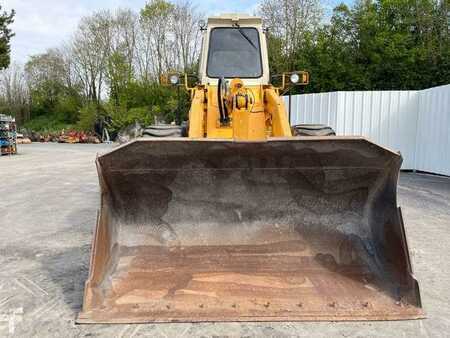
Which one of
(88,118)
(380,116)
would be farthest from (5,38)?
(380,116)

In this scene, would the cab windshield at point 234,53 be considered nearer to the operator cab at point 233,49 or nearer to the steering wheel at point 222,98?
the operator cab at point 233,49

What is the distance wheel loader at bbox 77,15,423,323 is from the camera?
2.74 m

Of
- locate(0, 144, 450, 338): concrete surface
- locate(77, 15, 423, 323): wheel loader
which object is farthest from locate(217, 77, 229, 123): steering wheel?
locate(0, 144, 450, 338): concrete surface

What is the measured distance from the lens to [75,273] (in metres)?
3.71

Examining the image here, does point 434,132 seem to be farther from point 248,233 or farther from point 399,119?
point 248,233

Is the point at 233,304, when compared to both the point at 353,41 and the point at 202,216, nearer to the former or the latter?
the point at 202,216

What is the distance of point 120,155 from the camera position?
117 inches

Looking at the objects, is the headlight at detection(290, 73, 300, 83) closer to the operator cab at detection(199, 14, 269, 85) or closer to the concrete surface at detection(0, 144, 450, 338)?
the operator cab at detection(199, 14, 269, 85)

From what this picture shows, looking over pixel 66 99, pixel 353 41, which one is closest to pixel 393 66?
pixel 353 41

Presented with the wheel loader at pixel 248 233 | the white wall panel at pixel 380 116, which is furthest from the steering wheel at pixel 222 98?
the white wall panel at pixel 380 116

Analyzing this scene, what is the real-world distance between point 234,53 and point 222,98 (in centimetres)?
121

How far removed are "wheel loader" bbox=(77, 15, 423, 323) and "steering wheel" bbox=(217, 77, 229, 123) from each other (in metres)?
0.45

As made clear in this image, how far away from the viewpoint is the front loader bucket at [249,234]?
9.00 feet

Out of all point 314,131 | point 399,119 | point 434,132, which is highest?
point 314,131
